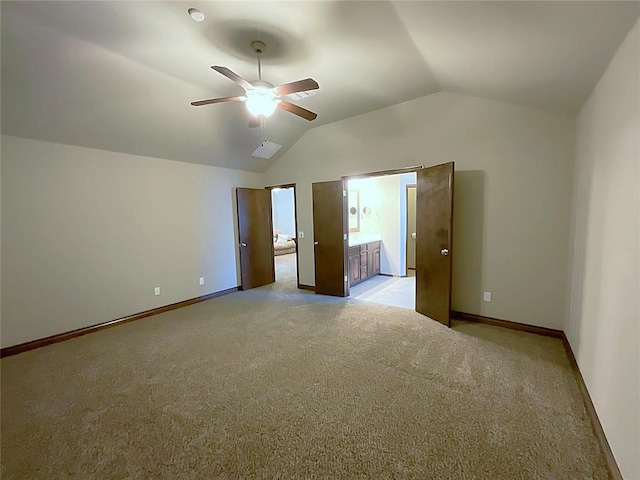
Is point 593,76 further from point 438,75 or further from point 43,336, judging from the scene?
point 43,336

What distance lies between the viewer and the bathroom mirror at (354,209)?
21.9ft

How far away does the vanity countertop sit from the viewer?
18.3 ft

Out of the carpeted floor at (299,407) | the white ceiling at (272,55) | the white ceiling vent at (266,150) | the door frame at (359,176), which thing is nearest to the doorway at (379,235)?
the door frame at (359,176)

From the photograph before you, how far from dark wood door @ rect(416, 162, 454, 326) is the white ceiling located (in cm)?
108

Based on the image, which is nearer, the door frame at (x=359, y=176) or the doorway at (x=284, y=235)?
the door frame at (x=359, y=176)

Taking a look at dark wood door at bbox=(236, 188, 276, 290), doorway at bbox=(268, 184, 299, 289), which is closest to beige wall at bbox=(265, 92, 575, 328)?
dark wood door at bbox=(236, 188, 276, 290)

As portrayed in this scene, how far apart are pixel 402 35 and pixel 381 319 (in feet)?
10.3

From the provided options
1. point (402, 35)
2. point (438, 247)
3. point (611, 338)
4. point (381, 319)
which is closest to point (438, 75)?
point (402, 35)

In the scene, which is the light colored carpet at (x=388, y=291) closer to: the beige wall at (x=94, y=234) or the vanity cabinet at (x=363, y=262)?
the vanity cabinet at (x=363, y=262)

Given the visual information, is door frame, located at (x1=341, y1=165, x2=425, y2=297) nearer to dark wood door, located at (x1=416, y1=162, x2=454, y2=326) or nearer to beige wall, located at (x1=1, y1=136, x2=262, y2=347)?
dark wood door, located at (x1=416, y1=162, x2=454, y2=326)

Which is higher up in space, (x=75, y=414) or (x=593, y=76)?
(x=593, y=76)

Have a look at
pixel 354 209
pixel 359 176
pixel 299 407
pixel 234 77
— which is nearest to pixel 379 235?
pixel 354 209

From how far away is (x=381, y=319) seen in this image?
3766mm

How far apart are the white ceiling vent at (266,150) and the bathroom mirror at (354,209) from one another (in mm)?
2216
